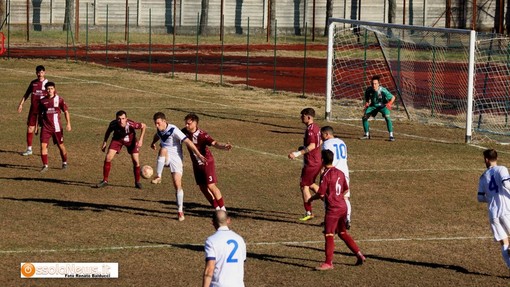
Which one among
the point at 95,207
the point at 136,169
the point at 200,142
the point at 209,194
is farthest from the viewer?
the point at 136,169

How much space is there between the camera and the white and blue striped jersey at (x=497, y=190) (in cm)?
1633

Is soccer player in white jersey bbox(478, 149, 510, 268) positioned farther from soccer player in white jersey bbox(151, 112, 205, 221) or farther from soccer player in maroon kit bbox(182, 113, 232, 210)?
soccer player in white jersey bbox(151, 112, 205, 221)

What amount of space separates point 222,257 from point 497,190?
234 inches

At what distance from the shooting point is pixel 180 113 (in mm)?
37250

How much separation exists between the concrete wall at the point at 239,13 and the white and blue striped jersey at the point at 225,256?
214 ft

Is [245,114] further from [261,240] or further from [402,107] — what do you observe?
[261,240]

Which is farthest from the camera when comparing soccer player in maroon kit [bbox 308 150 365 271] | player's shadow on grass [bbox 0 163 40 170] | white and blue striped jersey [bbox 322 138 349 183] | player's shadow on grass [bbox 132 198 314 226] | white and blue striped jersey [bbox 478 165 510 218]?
player's shadow on grass [bbox 0 163 40 170]

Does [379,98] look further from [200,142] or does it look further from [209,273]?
[209,273]

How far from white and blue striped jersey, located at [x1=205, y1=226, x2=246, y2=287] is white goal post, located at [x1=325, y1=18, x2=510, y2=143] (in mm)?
20439

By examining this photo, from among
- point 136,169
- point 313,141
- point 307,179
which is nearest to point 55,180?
point 136,169

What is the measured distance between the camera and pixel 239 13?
274ft

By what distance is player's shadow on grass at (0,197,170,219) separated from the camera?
20.9m

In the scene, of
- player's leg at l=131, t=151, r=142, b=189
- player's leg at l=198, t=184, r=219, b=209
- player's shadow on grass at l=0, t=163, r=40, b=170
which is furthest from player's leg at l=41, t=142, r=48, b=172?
player's leg at l=198, t=184, r=219, b=209

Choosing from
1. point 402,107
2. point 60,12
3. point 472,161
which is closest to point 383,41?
point 402,107
